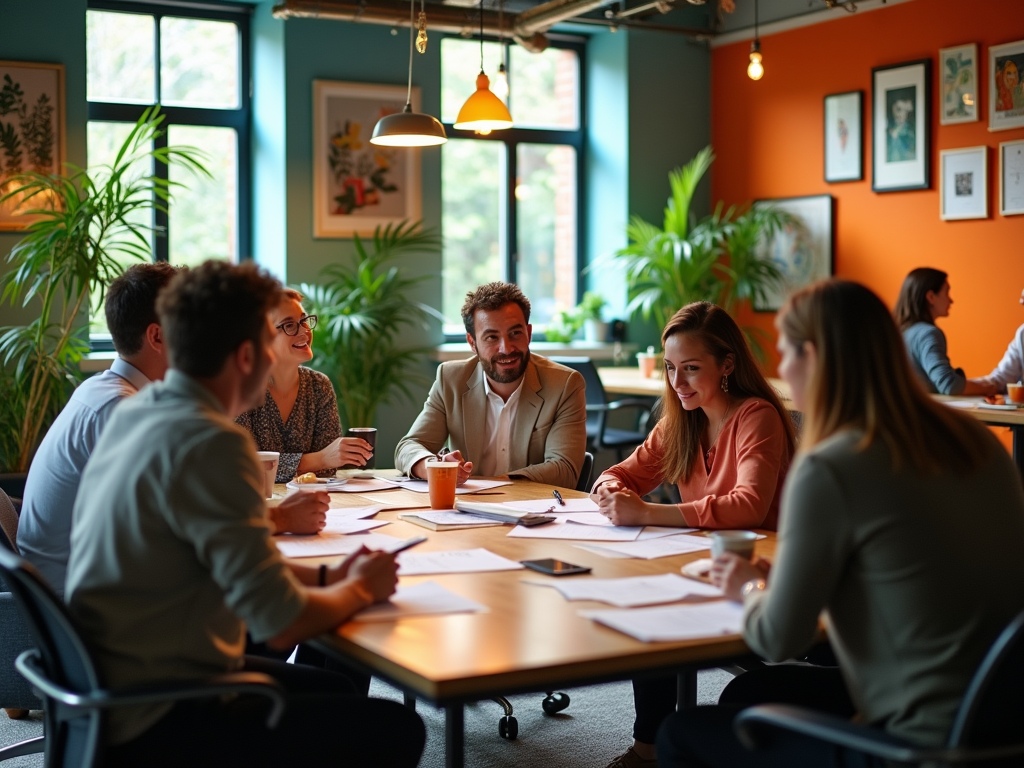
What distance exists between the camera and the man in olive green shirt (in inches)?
67.1

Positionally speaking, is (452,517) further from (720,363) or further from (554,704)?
(554,704)

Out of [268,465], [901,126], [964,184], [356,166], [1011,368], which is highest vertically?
[901,126]

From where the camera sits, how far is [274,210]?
6680 millimetres

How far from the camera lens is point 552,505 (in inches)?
118

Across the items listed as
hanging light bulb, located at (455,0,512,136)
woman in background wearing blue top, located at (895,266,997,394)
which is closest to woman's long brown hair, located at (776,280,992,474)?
hanging light bulb, located at (455,0,512,136)

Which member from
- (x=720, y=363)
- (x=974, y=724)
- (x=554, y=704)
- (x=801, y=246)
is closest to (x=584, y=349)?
(x=801, y=246)

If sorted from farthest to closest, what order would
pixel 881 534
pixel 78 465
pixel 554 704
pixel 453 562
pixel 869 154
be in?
pixel 869 154
pixel 554 704
pixel 78 465
pixel 453 562
pixel 881 534

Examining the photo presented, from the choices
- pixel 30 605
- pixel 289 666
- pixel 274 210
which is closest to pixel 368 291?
pixel 274 210

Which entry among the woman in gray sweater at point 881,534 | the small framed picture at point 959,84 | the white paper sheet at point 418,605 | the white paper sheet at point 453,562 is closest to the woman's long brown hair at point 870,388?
the woman in gray sweater at point 881,534

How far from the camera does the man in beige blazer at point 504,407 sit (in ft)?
12.0

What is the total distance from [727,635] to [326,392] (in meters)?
2.23

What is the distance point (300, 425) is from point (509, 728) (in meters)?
1.15

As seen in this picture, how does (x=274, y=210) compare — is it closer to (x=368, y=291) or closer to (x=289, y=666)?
(x=368, y=291)

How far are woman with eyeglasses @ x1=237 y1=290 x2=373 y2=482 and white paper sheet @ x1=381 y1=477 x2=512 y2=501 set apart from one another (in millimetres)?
141
